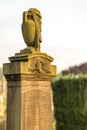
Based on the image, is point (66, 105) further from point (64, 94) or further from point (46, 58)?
point (46, 58)

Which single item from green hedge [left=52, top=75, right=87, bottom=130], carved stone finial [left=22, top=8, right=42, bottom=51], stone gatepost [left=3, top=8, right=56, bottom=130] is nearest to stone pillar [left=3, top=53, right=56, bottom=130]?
stone gatepost [left=3, top=8, right=56, bottom=130]

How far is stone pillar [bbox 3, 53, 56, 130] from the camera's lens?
9.29m

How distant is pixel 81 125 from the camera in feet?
73.2

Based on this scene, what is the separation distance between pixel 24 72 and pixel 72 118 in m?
13.9

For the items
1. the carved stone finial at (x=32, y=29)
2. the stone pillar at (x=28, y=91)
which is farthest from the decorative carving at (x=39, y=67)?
the carved stone finial at (x=32, y=29)

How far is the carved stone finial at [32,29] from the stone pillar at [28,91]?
0.45 meters

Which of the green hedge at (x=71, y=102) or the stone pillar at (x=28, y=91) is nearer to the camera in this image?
the stone pillar at (x=28, y=91)

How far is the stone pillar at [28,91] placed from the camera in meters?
9.29

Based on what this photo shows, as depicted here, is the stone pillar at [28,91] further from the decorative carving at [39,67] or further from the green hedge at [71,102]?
the green hedge at [71,102]

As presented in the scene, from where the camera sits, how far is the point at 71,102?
2248 cm

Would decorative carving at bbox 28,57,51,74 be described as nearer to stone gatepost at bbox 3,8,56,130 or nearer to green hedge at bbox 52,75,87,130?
stone gatepost at bbox 3,8,56,130

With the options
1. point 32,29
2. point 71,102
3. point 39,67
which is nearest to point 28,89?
point 39,67

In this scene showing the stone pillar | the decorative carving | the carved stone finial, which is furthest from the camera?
the carved stone finial

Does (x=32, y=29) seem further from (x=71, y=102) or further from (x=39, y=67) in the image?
(x=71, y=102)
